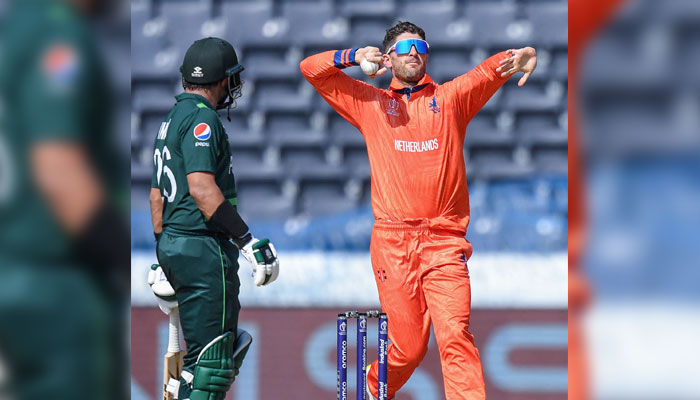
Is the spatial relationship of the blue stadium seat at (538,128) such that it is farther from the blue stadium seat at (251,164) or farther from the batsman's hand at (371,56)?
the batsman's hand at (371,56)

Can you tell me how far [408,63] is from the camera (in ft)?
12.0

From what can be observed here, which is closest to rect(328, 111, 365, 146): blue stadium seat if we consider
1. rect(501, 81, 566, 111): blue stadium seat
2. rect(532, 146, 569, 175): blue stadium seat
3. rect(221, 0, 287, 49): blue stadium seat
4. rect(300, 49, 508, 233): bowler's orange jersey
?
rect(221, 0, 287, 49): blue stadium seat

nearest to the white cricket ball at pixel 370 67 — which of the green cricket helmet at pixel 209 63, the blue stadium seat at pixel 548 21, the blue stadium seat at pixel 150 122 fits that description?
the green cricket helmet at pixel 209 63

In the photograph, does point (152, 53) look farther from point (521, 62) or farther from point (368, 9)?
point (521, 62)

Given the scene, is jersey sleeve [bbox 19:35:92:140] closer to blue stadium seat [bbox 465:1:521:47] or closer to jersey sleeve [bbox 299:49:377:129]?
jersey sleeve [bbox 299:49:377:129]

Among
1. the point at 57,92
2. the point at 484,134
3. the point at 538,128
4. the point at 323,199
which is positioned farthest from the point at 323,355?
the point at 57,92

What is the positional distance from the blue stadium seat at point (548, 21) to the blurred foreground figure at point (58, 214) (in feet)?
11.9

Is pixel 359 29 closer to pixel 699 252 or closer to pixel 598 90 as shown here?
pixel 598 90

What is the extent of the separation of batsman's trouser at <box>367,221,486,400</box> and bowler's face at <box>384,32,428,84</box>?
2.04ft

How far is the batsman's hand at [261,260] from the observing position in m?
3.24

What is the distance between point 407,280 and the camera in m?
3.63

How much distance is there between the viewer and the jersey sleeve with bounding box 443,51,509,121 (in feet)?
12.1

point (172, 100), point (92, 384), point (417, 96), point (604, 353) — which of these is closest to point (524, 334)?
point (604, 353)

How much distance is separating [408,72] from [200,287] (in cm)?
126
